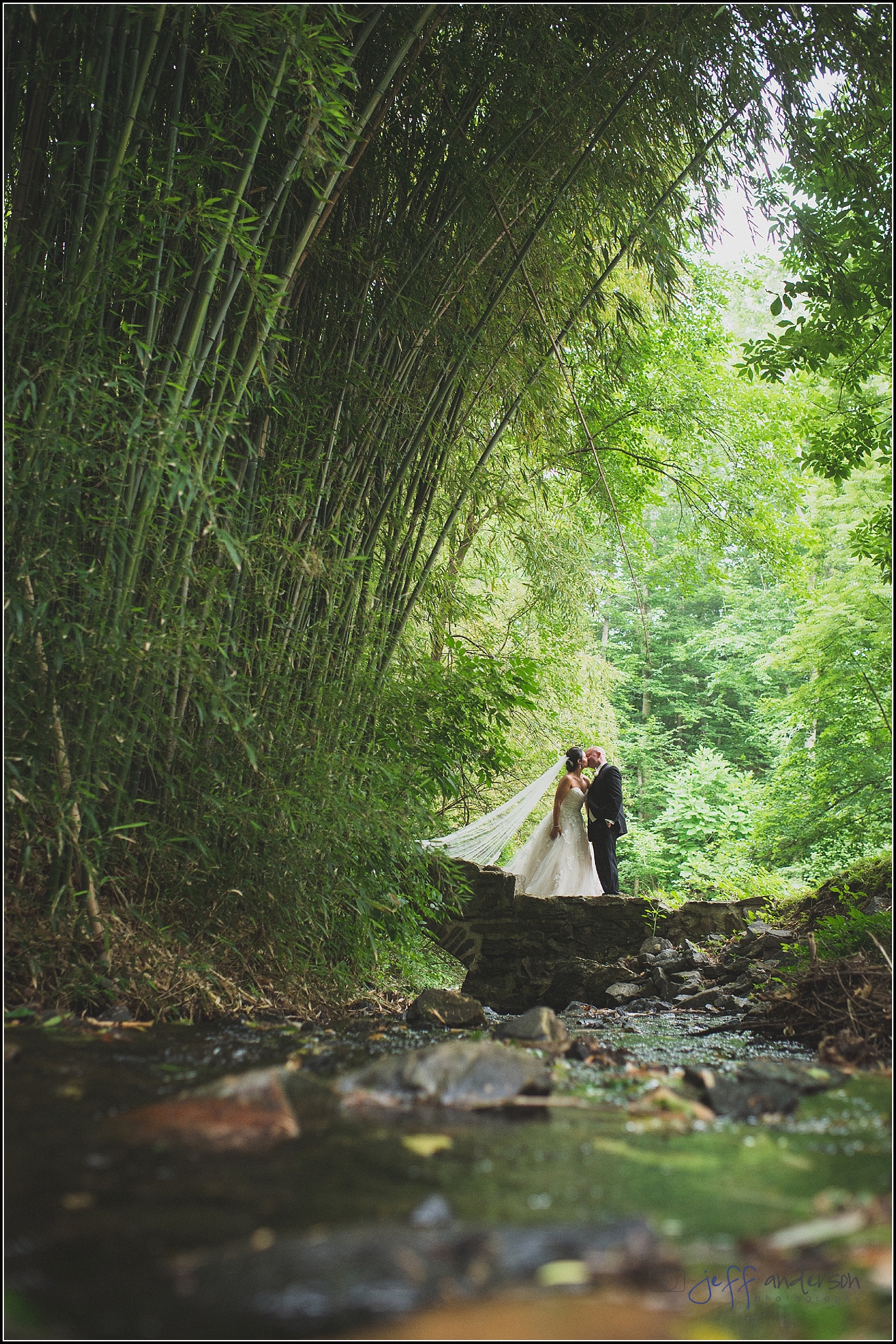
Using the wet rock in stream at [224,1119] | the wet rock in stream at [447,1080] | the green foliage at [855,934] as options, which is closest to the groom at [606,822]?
the green foliage at [855,934]

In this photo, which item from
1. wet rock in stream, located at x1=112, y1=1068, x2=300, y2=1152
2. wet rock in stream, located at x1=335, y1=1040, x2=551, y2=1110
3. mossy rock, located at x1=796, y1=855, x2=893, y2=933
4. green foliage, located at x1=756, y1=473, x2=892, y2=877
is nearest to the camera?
wet rock in stream, located at x1=112, y1=1068, x2=300, y2=1152

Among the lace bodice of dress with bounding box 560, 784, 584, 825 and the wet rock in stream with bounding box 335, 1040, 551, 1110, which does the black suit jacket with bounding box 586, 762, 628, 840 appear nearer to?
the lace bodice of dress with bounding box 560, 784, 584, 825

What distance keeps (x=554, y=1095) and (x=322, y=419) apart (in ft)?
7.55

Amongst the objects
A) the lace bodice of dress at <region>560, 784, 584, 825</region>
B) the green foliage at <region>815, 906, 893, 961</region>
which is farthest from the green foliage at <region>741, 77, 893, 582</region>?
the lace bodice of dress at <region>560, 784, 584, 825</region>

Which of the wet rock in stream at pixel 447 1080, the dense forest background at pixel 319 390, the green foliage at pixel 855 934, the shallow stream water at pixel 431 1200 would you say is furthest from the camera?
the green foliage at pixel 855 934

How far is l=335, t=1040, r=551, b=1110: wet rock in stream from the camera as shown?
1660 mm

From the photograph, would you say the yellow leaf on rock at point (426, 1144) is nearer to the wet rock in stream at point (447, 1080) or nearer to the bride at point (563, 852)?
the wet rock in stream at point (447, 1080)

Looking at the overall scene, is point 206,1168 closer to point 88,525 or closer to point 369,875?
point 88,525

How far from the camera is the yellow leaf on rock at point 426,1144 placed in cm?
134

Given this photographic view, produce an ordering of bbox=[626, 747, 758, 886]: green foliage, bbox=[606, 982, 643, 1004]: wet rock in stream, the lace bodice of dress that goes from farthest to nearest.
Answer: bbox=[626, 747, 758, 886]: green foliage, the lace bodice of dress, bbox=[606, 982, 643, 1004]: wet rock in stream

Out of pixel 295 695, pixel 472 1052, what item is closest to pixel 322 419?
pixel 295 695

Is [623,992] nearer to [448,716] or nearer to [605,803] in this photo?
[448,716]

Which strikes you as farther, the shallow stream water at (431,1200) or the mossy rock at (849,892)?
the mossy rock at (849,892)

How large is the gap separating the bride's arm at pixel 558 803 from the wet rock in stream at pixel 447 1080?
13.9ft
